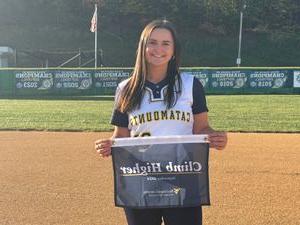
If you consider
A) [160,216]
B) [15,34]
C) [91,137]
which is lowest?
[91,137]


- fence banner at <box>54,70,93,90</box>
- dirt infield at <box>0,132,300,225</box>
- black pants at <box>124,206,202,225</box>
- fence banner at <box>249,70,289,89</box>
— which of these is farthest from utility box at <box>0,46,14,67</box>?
black pants at <box>124,206,202,225</box>

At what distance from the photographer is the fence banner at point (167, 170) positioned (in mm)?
3154

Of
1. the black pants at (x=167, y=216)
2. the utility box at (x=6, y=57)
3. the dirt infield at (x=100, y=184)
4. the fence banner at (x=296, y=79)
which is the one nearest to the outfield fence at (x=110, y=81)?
the fence banner at (x=296, y=79)

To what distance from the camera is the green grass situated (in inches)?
572

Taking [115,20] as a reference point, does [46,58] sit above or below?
below

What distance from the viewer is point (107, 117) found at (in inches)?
671

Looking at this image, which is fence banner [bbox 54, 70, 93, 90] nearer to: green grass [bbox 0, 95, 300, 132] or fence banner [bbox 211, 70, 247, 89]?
fence banner [bbox 211, 70, 247, 89]

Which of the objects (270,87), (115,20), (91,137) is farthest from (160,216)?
(115,20)

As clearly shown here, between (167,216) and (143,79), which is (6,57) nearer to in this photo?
(143,79)

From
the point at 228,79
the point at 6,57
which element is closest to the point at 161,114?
the point at 228,79

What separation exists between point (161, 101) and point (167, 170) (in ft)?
1.48

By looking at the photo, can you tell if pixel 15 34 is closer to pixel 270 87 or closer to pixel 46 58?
pixel 46 58

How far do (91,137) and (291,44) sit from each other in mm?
55281

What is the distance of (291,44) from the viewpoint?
64125 millimetres
